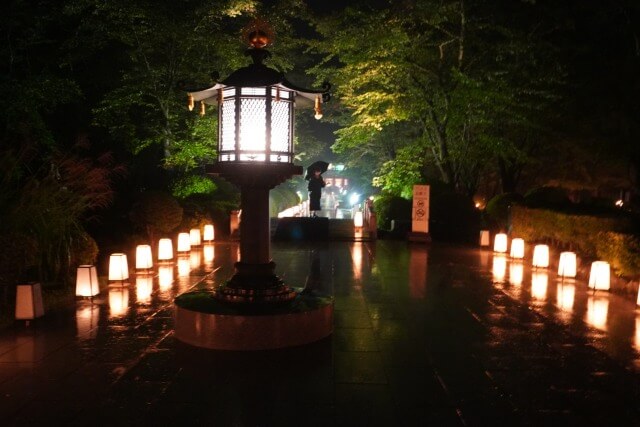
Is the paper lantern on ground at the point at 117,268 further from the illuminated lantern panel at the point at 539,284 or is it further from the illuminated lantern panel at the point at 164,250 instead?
the illuminated lantern panel at the point at 539,284

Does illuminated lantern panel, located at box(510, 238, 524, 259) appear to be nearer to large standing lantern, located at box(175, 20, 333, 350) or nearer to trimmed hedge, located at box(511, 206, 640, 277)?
trimmed hedge, located at box(511, 206, 640, 277)

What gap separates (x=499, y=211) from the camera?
2284 cm

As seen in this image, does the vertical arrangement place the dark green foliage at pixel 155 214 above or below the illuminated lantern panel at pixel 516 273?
above

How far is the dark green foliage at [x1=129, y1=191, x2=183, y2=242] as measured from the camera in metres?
16.9

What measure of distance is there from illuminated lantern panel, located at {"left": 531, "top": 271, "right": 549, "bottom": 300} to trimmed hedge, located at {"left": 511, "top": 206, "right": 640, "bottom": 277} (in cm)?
132

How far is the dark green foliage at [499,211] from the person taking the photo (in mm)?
22484

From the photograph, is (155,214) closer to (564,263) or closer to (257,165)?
(257,165)

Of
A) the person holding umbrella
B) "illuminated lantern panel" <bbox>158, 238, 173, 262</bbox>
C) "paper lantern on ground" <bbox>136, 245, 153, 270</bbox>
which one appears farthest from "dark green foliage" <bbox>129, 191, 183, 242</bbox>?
the person holding umbrella

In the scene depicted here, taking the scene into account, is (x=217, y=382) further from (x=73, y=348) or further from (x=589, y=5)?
(x=589, y=5)

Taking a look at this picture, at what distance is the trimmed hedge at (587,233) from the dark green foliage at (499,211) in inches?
141

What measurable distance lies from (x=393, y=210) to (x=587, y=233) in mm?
10515

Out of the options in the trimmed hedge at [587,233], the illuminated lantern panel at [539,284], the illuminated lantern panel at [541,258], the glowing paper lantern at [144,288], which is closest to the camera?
the glowing paper lantern at [144,288]

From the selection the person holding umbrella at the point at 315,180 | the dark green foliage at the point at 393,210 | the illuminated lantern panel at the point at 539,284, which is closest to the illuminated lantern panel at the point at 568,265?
the illuminated lantern panel at the point at 539,284

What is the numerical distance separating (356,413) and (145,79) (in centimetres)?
1717
